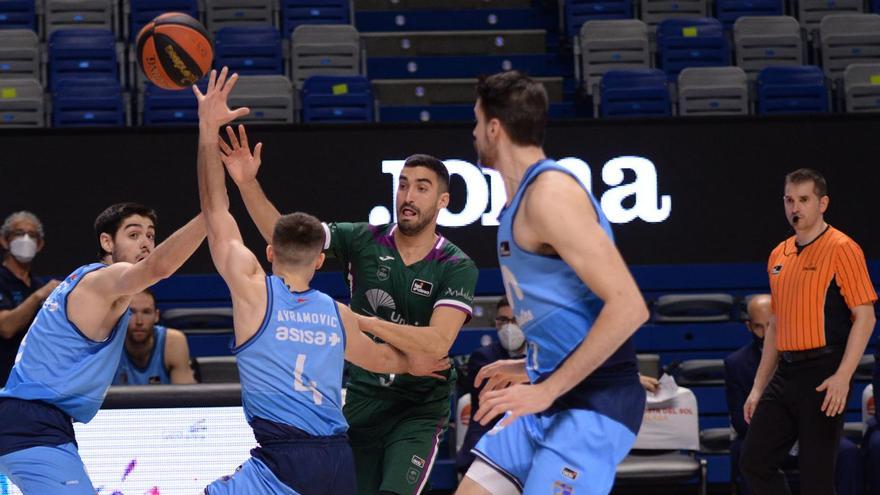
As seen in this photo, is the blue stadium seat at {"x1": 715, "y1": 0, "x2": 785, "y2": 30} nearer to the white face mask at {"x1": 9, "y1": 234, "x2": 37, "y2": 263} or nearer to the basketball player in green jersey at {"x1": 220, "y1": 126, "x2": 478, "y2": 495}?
the white face mask at {"x1": 9, "y1": 234, "x2": 37, "y2": 263}

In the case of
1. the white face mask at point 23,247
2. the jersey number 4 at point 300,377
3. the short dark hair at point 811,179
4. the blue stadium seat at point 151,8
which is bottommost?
the jersey number 4 at point 300,377

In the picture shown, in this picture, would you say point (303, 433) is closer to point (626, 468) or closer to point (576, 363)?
point (576, 363)

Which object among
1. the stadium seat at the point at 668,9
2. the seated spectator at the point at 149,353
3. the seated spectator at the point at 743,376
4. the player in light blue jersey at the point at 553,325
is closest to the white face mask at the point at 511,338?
the seated spectator at the point at 743,376

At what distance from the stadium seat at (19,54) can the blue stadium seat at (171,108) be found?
4.59ft

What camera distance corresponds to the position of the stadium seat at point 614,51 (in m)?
12.2

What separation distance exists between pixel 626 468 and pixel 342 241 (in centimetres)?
347

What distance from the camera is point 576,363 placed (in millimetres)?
3467

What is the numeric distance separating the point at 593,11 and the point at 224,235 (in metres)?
9.12

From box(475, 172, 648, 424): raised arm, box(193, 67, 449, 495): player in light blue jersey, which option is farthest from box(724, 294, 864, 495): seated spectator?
box(475, 172, 648, 424): raised arm

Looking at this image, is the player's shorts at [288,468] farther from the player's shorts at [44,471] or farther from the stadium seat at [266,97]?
the stadium seat at [266,97]

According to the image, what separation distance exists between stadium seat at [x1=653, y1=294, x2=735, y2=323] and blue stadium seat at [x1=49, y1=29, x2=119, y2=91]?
5.69 meters

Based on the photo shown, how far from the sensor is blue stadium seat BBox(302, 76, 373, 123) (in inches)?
442

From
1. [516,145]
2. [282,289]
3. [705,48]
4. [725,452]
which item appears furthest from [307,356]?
[705,48]

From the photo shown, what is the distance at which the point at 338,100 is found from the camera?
11.3m
